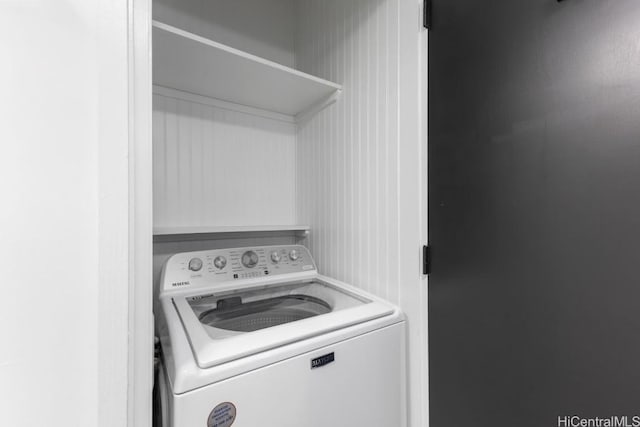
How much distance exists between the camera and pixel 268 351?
799mm

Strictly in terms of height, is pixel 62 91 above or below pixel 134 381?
above

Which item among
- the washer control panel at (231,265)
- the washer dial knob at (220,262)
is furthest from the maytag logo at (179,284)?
the washer dial knob at (220,262)

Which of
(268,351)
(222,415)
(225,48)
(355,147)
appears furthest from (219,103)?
(222,415)

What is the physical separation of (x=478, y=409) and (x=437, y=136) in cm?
106

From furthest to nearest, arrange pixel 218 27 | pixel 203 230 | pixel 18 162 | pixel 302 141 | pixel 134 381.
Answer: pixel 302 141 < pixel 218 27 < pixel 203 230 < pixel 134 381 < pixel 18 162

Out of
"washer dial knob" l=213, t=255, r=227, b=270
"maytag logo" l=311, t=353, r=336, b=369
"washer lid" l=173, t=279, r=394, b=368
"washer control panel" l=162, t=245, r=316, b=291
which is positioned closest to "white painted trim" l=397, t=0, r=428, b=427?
"washer lid" l=173, t=279, r=394, b=368

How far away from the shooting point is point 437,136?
3.54 feet

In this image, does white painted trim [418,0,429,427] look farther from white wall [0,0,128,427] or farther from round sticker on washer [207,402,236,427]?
white wall [0,0,128,427]

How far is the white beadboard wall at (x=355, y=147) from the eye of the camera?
124cm

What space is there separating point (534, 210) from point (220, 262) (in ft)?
4.64

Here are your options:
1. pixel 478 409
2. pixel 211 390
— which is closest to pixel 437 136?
pixel 478 409

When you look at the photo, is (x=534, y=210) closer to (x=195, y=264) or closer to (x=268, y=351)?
(x=268, y=351)

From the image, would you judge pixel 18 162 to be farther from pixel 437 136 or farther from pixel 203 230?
pixel 437 136

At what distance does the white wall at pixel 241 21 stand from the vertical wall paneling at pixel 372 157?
0.91 ft
